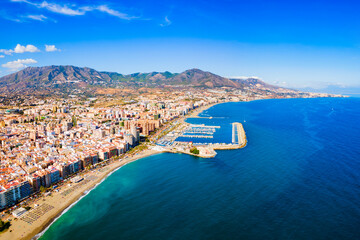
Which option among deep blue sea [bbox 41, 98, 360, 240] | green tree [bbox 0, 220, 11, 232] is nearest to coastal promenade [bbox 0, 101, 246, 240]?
green tree [bbox 0, 220, 11, 232]

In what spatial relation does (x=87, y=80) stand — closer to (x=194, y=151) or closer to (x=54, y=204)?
(x=194, y=151)

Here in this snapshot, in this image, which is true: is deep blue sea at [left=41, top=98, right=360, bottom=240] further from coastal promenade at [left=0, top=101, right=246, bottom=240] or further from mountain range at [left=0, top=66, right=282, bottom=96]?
mountain range at [left=0, top=66, right=282, bottom=96]

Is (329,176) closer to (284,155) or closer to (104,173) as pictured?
(284,155)

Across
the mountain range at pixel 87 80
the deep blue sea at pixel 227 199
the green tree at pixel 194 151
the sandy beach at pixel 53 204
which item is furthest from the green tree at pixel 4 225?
the mountain range at pixel 87 80

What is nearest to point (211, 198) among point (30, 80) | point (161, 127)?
point (161, 127)

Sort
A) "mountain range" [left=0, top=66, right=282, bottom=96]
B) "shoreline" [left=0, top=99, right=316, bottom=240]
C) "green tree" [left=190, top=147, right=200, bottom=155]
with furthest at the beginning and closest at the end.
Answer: "mountain range" [left=0, top=66, right=282, bottom=96], "green tree" [left=190, top=147, right=200, bottom=155], "shoreline" [left=0, top=99, right=316, bottom=240]

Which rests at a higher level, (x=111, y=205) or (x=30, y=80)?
(x=30, y=80)

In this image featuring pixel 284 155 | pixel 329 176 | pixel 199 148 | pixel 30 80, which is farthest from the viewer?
pixel 30 80
